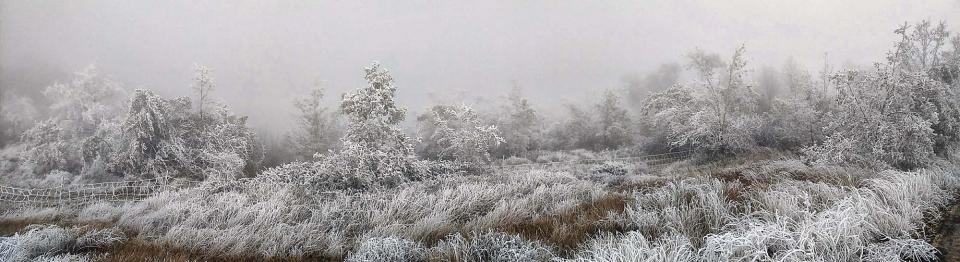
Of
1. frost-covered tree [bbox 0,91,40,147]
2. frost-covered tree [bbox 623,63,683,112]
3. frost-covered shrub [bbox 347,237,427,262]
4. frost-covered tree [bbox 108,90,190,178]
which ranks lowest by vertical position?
frost-covered shrub [bbox 347,237,427,262]

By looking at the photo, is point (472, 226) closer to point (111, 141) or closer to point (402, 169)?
point (402, 169)

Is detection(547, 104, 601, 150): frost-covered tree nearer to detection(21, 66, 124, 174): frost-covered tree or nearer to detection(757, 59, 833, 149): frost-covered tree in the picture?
detection(757, 59, 833, 149): frost-covered tree

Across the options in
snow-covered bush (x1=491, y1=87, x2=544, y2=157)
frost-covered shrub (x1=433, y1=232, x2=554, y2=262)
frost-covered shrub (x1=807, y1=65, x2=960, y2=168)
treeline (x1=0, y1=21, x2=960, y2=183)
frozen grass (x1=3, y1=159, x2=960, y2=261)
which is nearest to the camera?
frozen grass (x1=3, y1=159, x2=960, y2=261)

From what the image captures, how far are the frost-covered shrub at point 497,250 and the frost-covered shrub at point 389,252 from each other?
242 mm

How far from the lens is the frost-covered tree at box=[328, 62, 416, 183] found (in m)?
16.2

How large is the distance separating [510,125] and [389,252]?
4370 cm

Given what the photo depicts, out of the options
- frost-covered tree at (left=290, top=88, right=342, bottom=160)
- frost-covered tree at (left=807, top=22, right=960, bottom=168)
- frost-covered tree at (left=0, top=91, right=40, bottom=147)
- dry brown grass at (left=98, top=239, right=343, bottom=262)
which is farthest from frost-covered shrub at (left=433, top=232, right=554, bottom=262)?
frost-covered tree at (left=0, top=91, right=40, bottom=147)

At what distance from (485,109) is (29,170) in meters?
42.1

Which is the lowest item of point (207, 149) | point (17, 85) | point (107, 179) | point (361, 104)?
point (107, 179)

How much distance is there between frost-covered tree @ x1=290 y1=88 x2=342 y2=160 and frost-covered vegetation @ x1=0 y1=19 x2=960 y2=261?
0.11 m

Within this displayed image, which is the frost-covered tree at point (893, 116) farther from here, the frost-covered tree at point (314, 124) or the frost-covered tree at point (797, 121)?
the frost-covered tree at point (314, 124)

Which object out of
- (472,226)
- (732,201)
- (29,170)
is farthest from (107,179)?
Result: (732,201)

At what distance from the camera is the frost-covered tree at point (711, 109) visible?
24.2m

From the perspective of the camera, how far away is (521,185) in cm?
1157
